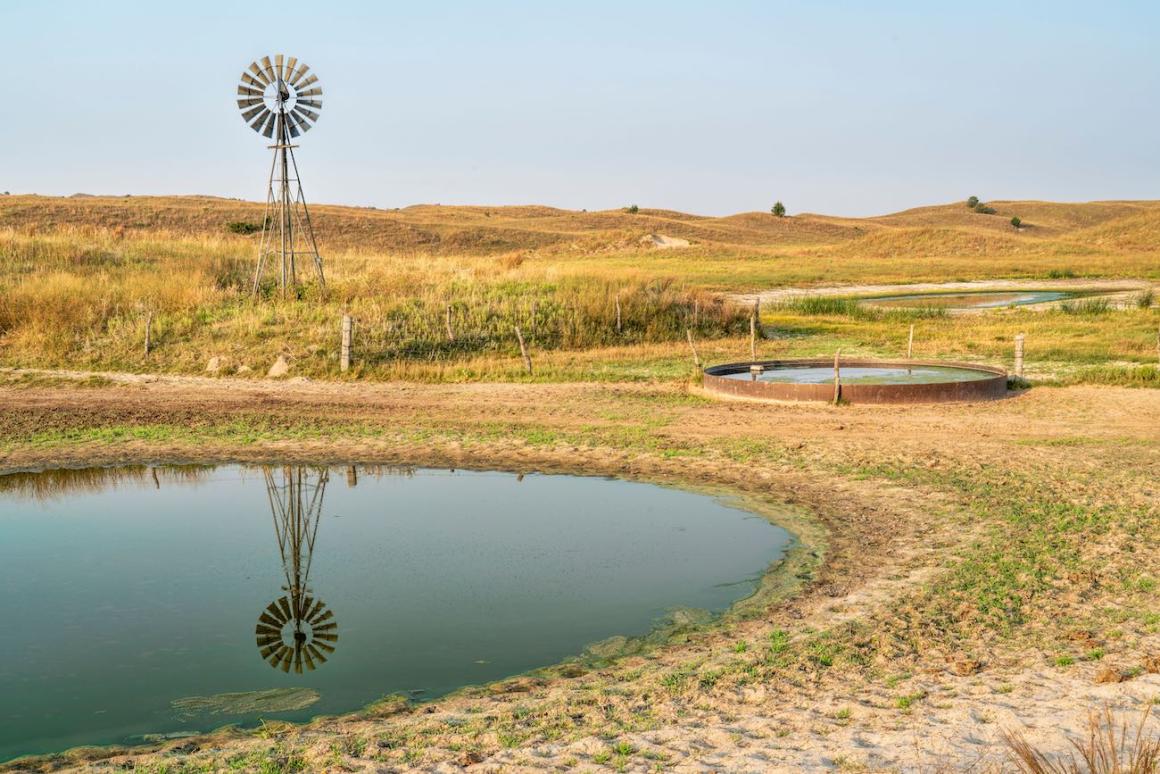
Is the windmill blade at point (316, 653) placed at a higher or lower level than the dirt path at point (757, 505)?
lower

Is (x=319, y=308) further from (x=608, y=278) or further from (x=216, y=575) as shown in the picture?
(x=216, y=575)

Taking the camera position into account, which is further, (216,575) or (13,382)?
(13,382)

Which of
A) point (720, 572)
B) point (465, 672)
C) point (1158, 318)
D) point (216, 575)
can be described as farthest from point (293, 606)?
point (1158, 318)

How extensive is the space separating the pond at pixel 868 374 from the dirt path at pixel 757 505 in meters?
2.22

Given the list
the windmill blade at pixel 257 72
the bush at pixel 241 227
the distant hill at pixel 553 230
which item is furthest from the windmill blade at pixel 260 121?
the bush at pixel 241 227

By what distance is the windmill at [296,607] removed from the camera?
28.2 feet

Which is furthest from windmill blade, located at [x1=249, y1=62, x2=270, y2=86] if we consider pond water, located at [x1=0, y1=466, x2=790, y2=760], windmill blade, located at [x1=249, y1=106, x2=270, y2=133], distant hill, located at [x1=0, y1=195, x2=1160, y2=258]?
distant hill, located at [x1=0, y1=195, x2=1160, y2=258]

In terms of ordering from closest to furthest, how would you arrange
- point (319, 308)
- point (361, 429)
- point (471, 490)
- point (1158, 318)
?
1. point (471, 490)
2. point (361, 429)
3. point (319, 308)
4. point (1158, 318)

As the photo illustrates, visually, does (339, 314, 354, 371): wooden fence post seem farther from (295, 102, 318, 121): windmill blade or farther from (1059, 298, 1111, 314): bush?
(1059, 298, 1111, 314): bush

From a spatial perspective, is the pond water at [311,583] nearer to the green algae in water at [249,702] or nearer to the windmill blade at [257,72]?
the green algae in water at [249,702]

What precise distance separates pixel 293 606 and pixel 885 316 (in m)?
28.8

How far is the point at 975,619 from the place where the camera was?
8.59 metres

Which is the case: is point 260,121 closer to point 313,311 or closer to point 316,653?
point 313,311

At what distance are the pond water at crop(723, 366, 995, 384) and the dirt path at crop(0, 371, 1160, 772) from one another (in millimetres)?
2224
